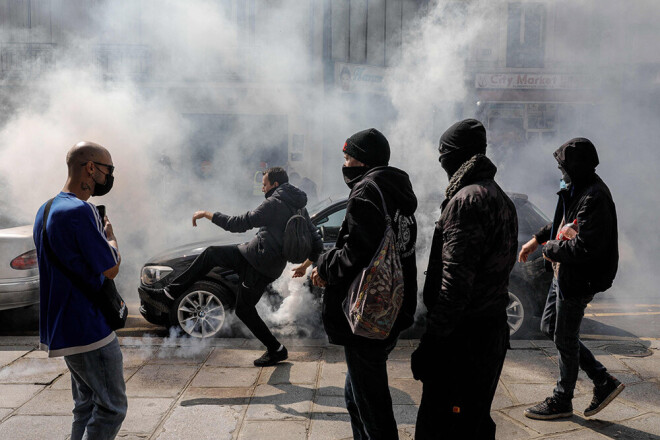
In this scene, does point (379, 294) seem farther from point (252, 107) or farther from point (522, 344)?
point (252, 107)

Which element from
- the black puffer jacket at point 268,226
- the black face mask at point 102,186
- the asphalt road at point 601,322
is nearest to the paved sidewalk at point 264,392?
the asphalt road at point 601,322

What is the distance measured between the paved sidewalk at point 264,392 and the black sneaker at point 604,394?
3.1 inches

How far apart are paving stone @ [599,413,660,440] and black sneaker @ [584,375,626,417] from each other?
13 centimetres

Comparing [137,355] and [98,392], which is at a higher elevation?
[98,392]

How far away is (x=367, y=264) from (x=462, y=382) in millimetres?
635

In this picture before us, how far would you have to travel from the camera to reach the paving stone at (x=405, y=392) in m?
3.92

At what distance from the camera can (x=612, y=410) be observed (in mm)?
3793

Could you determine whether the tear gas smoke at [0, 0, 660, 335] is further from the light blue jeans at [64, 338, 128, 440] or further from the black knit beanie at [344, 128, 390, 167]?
the light blue jeans at [64, 338, 128, 440]

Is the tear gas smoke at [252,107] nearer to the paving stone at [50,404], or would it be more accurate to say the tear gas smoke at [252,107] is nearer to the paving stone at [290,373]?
the paving stone at [290,373]

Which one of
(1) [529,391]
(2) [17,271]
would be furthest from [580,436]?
(2) [17,271]

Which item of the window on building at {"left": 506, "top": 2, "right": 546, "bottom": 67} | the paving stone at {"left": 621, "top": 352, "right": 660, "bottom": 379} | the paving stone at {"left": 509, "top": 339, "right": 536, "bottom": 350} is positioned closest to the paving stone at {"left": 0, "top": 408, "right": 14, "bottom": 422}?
the paving stone at {"left": 509, "top": 339, "right": 536, "bottom": 350}

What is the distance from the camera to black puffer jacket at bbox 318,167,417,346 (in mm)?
2498

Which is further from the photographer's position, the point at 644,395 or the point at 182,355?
Answer: the point at 182,355

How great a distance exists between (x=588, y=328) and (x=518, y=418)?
2775 millimetres
